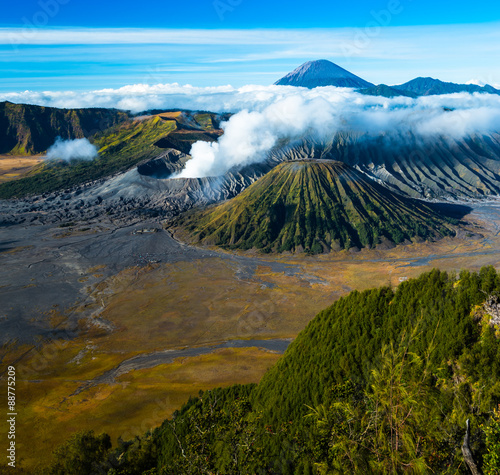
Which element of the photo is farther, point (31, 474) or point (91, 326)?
point (91, 326)

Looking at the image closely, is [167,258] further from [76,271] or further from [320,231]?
[320,231]

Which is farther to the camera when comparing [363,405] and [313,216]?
[313,216]

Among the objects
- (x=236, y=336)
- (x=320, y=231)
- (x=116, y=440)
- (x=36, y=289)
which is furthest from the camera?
(x=320, y=231)

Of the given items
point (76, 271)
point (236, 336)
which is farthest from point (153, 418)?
point (76, 271)

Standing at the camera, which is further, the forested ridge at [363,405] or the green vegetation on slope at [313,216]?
the green vegetation on slope at [313,216]
